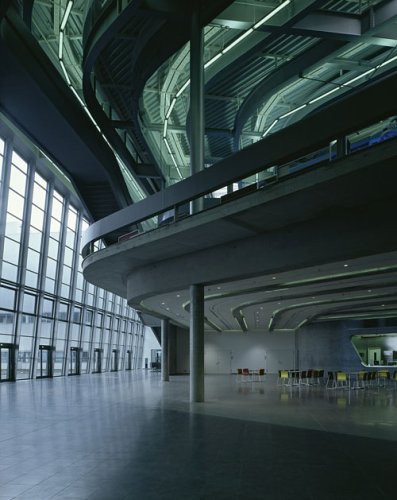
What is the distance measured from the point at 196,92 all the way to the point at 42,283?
18381mm

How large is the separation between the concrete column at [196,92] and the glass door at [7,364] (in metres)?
16.3

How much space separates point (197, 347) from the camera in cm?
1739

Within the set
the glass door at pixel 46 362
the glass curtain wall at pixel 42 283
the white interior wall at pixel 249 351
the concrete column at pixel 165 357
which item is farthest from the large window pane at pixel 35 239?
the white interior wall at pixel 249 351

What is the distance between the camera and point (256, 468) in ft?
22.9

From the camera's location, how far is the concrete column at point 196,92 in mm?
17531

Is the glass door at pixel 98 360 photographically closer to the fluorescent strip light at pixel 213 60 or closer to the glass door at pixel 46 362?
the glass door at pixel 46 362

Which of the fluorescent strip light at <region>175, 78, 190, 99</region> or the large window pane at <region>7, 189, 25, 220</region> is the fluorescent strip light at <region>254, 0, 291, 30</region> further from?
the large window pane at <region>7, 189, 25, 220</region>

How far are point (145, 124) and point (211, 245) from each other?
13954 millimetres

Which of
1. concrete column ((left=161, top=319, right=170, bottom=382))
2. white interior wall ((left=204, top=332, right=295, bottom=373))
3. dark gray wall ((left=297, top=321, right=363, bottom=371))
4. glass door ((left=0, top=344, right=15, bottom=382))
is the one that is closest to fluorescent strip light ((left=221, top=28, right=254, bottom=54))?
glass door ((left=0, top=344, right=15, bottom=382))

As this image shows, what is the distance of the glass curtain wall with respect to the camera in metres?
27.8

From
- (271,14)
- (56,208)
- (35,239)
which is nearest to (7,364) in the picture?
(35,239)

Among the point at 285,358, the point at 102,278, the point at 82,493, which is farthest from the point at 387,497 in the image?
the point at 285,358

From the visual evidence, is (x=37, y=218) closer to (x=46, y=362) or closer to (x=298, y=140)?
(x=46, y=362)

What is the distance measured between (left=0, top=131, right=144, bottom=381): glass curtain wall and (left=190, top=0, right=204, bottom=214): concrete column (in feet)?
40.7
